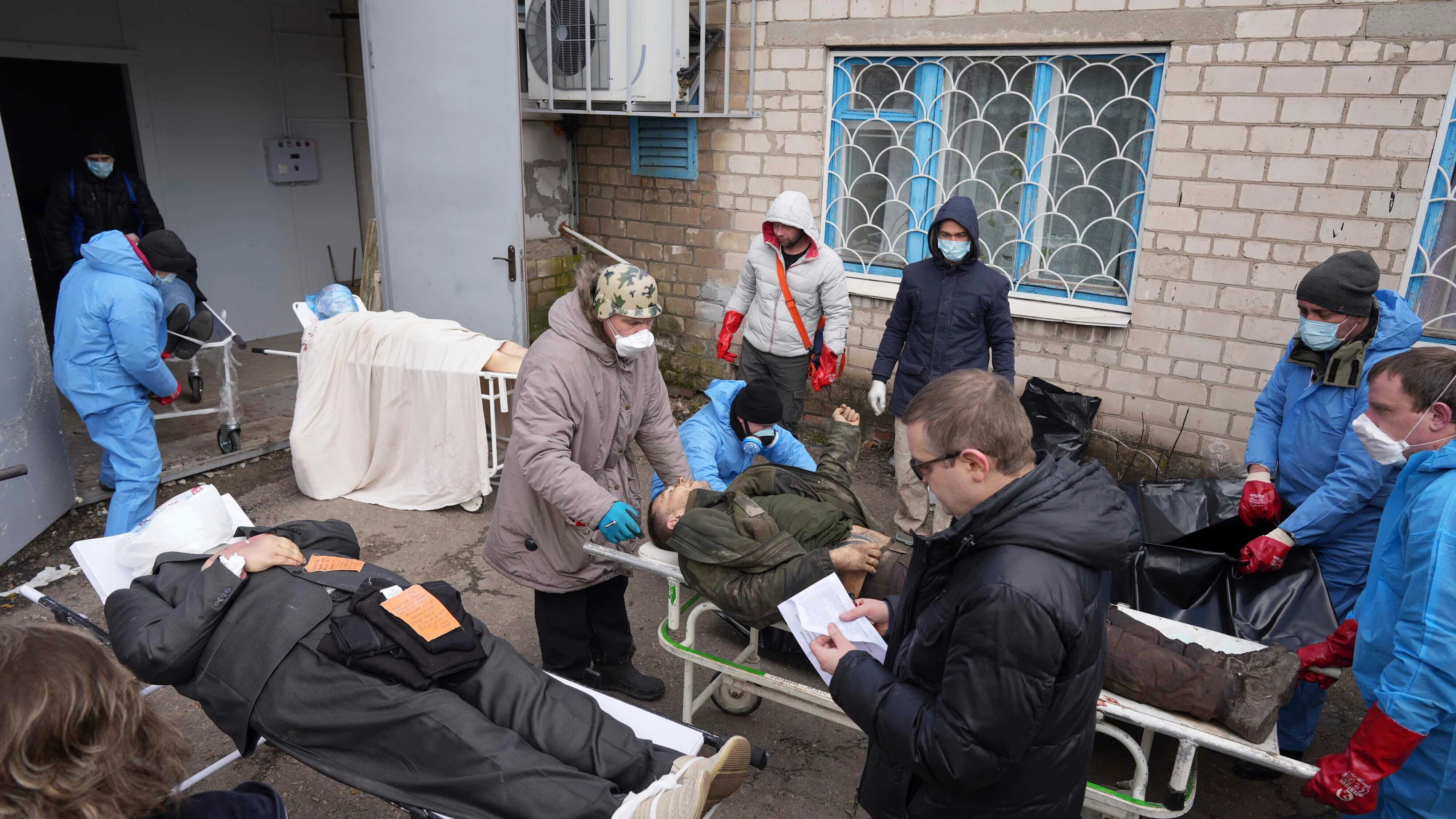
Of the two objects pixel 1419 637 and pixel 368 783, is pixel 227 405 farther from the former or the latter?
pixel 1419 637

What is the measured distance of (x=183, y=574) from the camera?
97.1 inches

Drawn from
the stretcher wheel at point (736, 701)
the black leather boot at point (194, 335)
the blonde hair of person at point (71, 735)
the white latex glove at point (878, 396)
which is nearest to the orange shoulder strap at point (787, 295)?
the white latex glove at point (878, 396)

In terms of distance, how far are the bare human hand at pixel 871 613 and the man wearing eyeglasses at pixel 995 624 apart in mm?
295

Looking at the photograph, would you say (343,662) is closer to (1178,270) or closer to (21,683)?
(21,683)

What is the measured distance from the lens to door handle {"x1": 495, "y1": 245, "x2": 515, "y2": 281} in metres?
5.75

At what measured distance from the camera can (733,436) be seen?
12.1ft

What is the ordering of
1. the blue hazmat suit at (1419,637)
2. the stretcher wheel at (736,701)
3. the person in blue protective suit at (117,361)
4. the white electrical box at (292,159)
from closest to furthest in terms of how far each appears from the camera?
the blue hazmat suit at (1419,637), the stretcher wheel at (736,701), the person in blue protective suit at (117,361), the white electrical box at (292,159)

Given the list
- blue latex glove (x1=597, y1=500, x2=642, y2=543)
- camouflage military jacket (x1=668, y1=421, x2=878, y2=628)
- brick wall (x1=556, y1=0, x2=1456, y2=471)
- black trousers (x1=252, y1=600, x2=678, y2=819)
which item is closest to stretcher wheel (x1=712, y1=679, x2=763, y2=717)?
camouflage military jacket (x1=668, y1=421, x2=878, y2=628)

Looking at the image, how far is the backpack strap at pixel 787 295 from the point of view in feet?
16.7

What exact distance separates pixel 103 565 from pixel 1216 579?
373 cm

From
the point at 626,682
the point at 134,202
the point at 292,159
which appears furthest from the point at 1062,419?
the point at 292,159

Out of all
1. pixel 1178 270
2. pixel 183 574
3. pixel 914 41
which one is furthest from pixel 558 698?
pixel 914 41

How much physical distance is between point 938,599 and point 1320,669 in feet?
5.19

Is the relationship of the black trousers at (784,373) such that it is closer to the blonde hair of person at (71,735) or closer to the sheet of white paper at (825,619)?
the sheet of white paper at (825,619)
